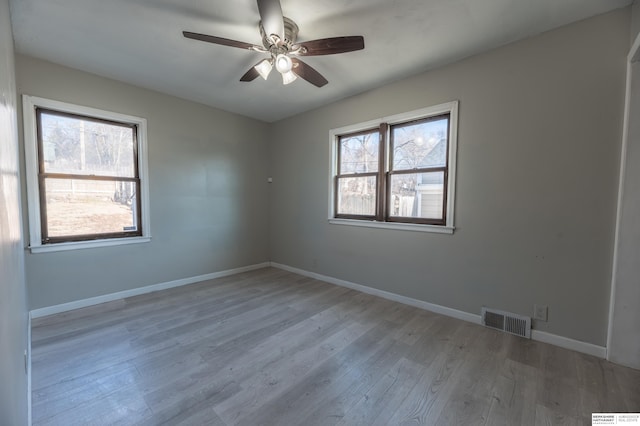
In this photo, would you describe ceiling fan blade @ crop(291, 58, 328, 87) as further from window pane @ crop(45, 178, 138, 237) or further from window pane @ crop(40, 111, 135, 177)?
window pane @ crop(45, 178, 138, 237)

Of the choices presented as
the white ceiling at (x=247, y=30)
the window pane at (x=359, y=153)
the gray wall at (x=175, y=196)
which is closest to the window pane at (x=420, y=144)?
the window pane at (x=359, y=153)

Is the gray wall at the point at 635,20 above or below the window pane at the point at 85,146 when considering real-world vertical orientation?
above

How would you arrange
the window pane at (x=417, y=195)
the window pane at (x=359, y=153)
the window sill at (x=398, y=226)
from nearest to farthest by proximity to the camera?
1. the window sill at (x=398, y=226)
2. the window pane at (x=417, y=195)
3. the window pane at (x=359, y=153)

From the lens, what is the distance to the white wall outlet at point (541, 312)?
2.28 metres

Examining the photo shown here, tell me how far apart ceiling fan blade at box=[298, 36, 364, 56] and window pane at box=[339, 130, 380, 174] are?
5.14 feet

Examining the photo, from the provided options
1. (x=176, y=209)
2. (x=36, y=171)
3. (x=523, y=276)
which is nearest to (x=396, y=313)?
(x=523, y=276)

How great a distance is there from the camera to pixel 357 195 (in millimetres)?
3715

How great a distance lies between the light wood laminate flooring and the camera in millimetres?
1534

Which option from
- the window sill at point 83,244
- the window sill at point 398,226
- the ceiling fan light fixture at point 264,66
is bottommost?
the window sill at point 83,244

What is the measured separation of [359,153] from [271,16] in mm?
2178

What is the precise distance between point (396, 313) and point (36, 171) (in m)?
4.26

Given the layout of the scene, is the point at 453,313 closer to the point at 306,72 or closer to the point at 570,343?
the point at 570,343

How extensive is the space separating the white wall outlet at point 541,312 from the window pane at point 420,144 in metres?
1.65

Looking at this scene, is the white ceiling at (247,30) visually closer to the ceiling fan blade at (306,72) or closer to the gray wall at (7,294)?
the ceiling fan blade at (306,72)
